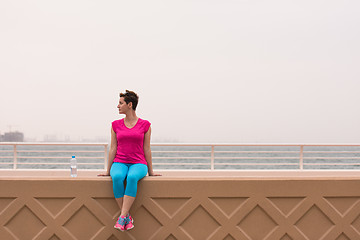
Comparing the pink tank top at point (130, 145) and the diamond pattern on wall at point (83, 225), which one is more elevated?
the pink tank top at point (130, 145)

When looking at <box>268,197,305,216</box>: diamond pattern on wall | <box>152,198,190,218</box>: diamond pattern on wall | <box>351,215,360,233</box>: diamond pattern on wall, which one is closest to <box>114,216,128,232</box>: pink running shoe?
<box>152,198,190,218</box>: diamond pattern on wall

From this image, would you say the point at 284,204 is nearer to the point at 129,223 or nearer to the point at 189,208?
the point at 189,208

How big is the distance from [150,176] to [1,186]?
1133mm

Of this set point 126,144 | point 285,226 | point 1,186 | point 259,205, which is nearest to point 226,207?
point 259,205

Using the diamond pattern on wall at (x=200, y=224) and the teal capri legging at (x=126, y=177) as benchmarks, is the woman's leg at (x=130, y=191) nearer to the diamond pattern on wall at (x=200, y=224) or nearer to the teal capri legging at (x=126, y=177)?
the teal capri legging at (x=126, y=177)

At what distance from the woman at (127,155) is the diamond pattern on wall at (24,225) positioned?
0.63 m

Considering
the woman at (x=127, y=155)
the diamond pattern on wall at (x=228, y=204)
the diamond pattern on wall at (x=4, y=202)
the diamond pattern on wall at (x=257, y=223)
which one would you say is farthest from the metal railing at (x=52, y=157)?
the diamond pattern on wall at (x=257, y=223)

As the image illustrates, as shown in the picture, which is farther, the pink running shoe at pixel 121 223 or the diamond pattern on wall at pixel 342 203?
the diamond pattern on wall at pixel 342 203

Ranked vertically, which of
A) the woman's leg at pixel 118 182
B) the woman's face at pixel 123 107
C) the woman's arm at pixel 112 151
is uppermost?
the woman's face at pixel 123 107

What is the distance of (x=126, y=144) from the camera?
8.87 ft

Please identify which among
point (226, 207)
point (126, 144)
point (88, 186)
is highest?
point (126, 144)

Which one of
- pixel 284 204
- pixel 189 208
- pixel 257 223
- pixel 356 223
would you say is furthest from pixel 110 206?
pixel 356 223

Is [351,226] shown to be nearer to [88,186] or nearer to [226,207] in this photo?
[226,207]

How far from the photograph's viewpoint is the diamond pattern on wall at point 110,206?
261 cm
